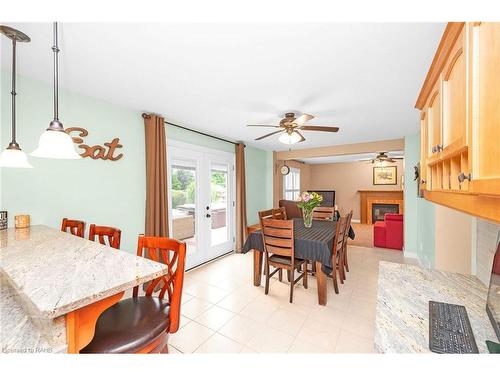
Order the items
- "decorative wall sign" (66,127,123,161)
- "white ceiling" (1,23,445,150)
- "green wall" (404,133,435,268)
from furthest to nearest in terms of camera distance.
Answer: "green wall" (404,133,435,268) < "decorative wall sign" (66,127,123,161) < "white ceiling" (1,23,445,150)

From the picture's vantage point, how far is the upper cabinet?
1.94 ft

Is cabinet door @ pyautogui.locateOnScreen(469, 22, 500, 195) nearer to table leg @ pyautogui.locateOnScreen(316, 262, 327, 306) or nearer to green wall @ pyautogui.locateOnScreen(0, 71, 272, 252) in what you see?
table leg @ pyautogui.locateOnScreen(316, 262, 327, 306)

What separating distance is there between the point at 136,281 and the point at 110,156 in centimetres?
210

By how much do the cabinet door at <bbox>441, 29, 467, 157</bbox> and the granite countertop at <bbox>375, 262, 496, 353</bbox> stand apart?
0.73 metres

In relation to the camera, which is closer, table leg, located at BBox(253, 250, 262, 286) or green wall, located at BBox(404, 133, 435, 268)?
table leg, located at BBox(253, 250, 262, 286)

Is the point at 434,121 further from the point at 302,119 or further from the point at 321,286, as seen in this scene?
the point at 321,286

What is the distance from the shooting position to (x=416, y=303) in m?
1.06

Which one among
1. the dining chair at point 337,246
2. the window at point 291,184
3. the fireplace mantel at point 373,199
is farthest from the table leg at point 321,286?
the fireplace mantel at point 373,199

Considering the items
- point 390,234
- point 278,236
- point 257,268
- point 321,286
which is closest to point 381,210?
point 390,234

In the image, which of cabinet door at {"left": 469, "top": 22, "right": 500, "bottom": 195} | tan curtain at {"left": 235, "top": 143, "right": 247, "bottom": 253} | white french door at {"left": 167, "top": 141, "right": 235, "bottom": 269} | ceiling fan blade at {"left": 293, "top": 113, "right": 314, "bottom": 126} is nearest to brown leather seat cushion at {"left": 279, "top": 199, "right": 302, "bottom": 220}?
tan curtain at {"left": 235, "top": 143, "right": 247, "bottom": 253}

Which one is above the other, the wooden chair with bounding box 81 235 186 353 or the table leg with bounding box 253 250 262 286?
the wooden chair with bounding box 81 235 186 353

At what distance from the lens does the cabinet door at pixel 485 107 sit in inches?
22.6

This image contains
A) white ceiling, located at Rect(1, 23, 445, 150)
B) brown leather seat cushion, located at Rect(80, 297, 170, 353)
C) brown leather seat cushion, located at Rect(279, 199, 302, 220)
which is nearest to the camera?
brown leather seat cushion, located at Rect(80, 297, 170, 353)

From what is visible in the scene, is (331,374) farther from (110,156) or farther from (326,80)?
(110,156)
